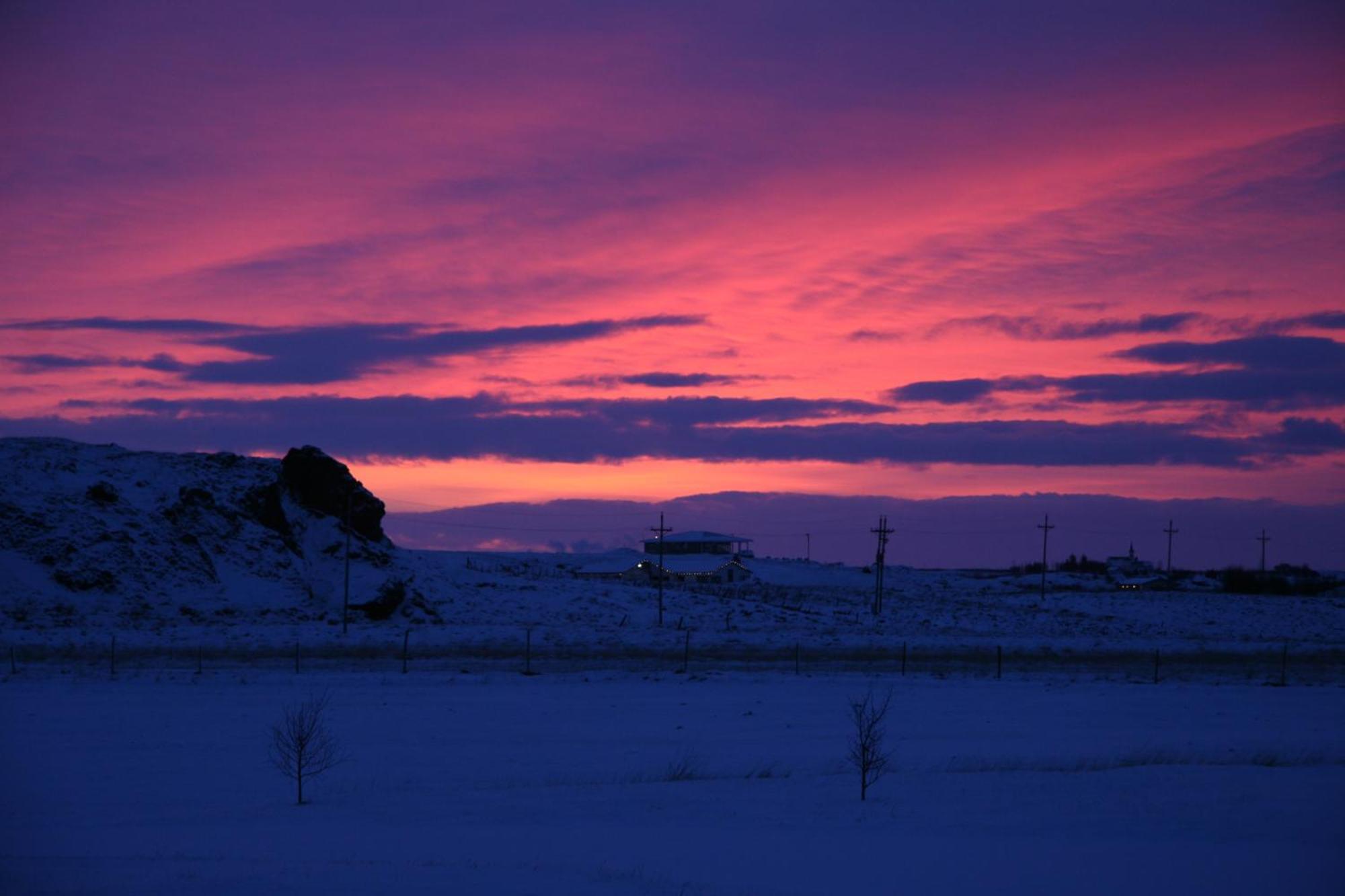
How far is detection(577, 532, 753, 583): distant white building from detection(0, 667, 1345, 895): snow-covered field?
7227 cm

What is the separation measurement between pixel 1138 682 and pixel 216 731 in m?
31.1

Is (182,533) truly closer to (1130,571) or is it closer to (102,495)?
(102,495)

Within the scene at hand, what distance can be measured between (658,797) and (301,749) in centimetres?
623

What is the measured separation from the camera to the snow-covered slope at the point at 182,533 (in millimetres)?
61625

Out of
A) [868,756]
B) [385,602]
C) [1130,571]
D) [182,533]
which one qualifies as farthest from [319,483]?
[1130,571]

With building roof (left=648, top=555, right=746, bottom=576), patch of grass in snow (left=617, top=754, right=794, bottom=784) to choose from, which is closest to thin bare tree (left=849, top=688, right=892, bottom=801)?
patch of grass in snow (left=617, top=754, right=794, bottom=784)

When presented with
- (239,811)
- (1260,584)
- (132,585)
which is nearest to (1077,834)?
(239,811)

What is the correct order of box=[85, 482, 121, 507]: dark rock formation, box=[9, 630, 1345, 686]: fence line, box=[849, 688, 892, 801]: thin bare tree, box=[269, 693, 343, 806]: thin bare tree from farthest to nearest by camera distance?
1. box=[85, 482, 121, 507]: dark rock formation
2. box=[9, 630, 1345, 686]: fence line
3. box=[849, 688, 892, 801]: thin bare tree
4. box=[269, 693, 343, 806]: thin bare tree

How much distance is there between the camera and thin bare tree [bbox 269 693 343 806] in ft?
66.0

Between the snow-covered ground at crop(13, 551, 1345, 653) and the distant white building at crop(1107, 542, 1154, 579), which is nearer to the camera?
the snow-covered ground at crop(13, 551, 1345, 653)

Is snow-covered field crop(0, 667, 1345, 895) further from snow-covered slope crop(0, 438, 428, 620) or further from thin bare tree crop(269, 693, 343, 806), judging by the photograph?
snow-covered slope crop(0, 438, 428, 620)

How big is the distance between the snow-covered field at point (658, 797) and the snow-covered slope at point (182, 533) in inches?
1062

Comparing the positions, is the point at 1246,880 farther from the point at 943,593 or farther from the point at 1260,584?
the point at 1260,584

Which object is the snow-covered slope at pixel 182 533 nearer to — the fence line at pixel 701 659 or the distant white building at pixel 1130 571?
the fence line at pixel 701 659
